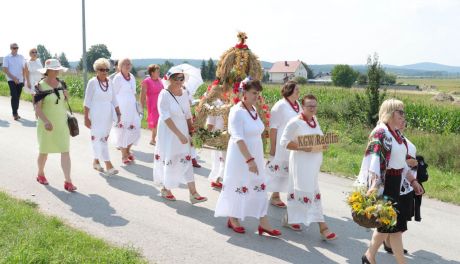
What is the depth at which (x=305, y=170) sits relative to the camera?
6199mm

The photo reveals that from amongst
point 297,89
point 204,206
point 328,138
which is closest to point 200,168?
point 204,206

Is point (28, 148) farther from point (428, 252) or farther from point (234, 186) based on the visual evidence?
point (428, 252)

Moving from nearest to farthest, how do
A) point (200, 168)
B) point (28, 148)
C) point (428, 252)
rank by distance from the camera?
1. point (428, 252)
2. point (200, 168)
3. point (28, 148)

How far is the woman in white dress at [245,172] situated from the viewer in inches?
240

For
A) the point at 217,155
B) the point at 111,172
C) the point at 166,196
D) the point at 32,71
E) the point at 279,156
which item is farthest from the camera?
the point at 32,71

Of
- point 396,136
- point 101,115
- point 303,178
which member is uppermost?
point 396,136

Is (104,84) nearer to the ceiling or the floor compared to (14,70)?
nearer to the floor

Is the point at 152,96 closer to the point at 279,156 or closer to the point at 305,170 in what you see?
the point at 279,156

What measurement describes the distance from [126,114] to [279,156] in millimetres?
4065

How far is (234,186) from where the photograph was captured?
6.24 m

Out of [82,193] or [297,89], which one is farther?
[82,193]

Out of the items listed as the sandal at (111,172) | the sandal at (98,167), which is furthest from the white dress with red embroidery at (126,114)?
the sandal at (111,172)

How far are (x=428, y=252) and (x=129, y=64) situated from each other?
6497 mm

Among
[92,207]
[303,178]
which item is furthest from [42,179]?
[303,178]
